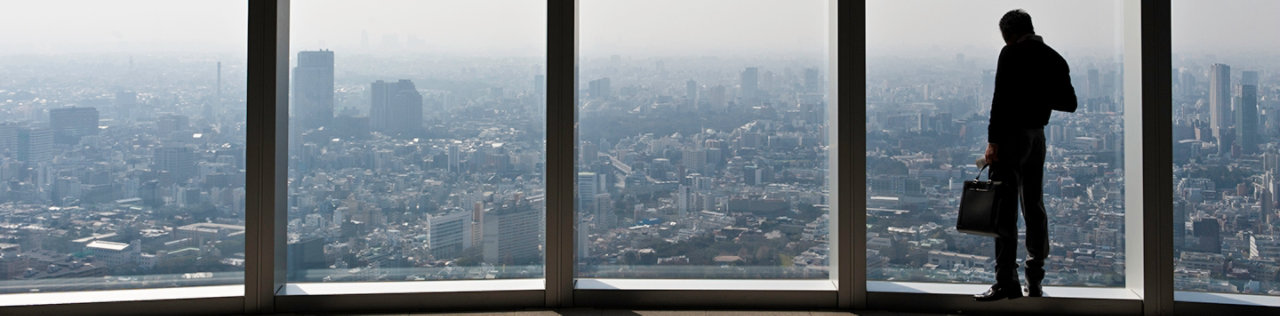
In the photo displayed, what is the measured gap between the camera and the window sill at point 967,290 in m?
4.01

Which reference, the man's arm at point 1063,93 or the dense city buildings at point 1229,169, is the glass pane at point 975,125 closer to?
the dense city buildings at point 1229,169

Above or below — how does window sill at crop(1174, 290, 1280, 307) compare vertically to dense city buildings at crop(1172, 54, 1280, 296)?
below

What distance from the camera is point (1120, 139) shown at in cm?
400

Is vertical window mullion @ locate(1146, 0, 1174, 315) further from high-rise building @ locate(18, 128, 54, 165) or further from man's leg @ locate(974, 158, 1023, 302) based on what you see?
high-rise building @ locate(18, 128, 54, 165)

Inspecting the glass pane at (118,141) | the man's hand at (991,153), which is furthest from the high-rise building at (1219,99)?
the glass pane at (118,141)

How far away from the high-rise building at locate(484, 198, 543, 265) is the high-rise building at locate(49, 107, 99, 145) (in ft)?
5.36

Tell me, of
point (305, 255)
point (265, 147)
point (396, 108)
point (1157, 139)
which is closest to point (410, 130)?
point (396, 108)

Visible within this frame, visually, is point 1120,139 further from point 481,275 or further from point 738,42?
point 481,275

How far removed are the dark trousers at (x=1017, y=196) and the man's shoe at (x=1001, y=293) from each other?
23 mm

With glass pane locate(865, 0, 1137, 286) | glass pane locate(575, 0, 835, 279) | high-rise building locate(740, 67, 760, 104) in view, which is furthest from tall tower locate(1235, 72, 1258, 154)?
high-rise building locate(740, 67, 760, 104)

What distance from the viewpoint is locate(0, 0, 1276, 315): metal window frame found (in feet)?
12.7

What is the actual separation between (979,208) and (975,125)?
2.01 ft

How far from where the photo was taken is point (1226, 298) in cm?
395

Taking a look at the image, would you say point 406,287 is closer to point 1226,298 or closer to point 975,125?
point 975,125
